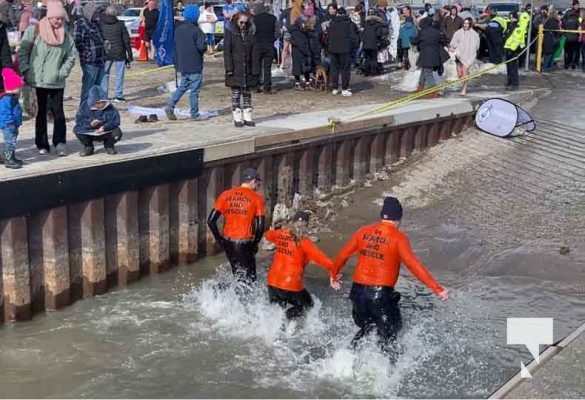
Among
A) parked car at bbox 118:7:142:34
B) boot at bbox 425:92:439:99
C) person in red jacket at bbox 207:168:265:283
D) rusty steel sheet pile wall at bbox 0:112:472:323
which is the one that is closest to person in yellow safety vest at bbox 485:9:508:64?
boot at bbox 425:92:439:99

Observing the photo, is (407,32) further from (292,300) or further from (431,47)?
(292,300)

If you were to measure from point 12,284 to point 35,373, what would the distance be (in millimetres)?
1399

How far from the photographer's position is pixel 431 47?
1627 centimetres

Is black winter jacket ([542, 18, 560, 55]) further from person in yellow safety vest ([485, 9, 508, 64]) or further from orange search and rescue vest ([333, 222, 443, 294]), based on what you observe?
orange search and rescue vest ([333, 222, 443, 294])

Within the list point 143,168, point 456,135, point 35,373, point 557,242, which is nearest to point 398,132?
point 456,135

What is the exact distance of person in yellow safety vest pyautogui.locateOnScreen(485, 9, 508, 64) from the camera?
67.6 ft

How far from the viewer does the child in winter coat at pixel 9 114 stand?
8.77m

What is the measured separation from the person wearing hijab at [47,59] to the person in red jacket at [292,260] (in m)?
3.49

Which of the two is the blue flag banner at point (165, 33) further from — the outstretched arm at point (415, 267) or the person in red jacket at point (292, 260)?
the outstretched arm at point (415, 267)

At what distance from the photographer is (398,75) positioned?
67.3 ft

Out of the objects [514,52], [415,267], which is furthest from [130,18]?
[415,267]

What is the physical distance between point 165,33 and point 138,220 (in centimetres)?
641

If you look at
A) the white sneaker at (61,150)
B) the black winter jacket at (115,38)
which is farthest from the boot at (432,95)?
the white sneaker at (61,150)

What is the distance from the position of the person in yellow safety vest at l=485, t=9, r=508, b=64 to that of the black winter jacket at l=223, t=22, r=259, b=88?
10346 millimetres
